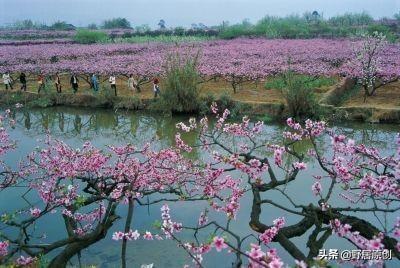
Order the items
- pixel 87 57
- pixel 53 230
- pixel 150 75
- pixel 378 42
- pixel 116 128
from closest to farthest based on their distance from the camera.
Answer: pixel 53 230 → pixel 116 128 → pixel 378 42 → pixel 150 75 → pixel 87 57

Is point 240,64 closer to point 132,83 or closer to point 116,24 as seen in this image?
point 132,83

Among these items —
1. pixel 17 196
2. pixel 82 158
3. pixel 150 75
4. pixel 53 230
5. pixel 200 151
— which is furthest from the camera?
pixel 150 75

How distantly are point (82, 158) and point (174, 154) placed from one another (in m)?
1.90

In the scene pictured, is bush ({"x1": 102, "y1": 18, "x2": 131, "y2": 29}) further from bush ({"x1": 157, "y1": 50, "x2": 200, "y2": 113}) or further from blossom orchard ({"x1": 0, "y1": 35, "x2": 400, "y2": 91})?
bush ({"x1": 157, "y1": 50, "x2": 200, "y2": 113})

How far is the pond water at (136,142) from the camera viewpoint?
9.39 meters

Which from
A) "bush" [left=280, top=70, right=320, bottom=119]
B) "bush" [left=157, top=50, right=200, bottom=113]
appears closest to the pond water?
"bush" [left=157, top=50, right=200, bottom=113]

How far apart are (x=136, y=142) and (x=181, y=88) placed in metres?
4.33

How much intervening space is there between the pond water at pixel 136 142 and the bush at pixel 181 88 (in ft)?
2.05

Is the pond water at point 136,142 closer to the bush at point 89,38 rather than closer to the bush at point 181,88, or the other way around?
the bush at point 181,88

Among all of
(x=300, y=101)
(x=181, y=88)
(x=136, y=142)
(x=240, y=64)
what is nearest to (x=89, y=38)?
(x=240, y=64)

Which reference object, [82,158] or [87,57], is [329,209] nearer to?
[82,158]

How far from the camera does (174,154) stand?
31.6ft

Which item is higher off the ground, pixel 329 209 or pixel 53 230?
pixel 329 209

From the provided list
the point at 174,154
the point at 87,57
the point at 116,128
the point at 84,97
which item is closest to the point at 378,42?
the point at 116,128
